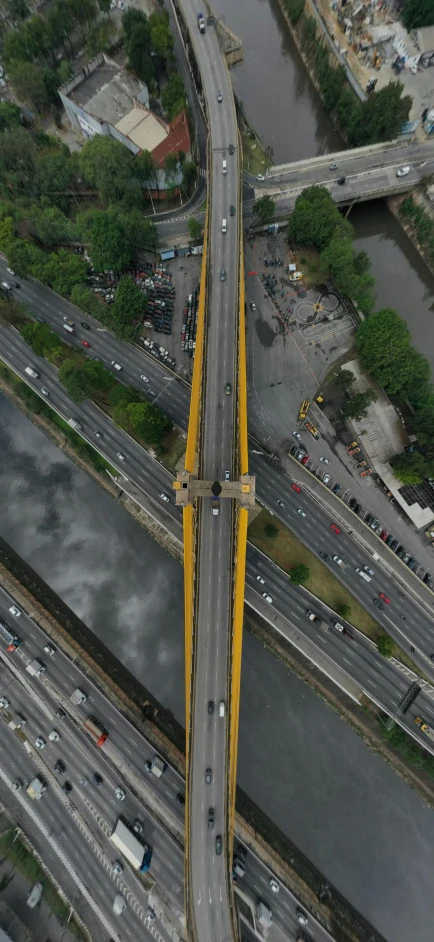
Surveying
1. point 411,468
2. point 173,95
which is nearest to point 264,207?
point 173,95

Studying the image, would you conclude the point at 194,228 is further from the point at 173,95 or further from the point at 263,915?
the point at 263,915

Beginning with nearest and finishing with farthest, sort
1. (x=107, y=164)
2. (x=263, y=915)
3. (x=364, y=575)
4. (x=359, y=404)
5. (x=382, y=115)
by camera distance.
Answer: (x=263, y=915), (x=364, y=575), (x=359, y=404), (x=107, y=164), (x=382, y=115)

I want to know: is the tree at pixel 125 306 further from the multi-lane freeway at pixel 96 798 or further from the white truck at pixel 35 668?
the white truck at pixel 35 668

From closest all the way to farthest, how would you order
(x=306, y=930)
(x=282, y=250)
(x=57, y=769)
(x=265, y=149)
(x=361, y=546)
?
(x=306, y=930) < (x=57, y=769) < (x=361, y=546) < (x=282, y=250) < (x=265, y=149)

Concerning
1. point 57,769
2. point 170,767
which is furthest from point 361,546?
point 57,769

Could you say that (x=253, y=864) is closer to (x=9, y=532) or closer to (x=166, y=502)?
(x=166, y=502)

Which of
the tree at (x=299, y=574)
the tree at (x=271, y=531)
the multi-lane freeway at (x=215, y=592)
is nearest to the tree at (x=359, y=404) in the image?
the multi-lane freeway at (x=215, y=592)

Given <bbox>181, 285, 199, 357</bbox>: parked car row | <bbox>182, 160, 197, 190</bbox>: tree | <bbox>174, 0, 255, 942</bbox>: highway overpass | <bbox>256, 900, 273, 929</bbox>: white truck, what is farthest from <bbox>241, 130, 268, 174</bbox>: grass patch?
<bbox>256, 900, 273, 929</bbox>: white truck
